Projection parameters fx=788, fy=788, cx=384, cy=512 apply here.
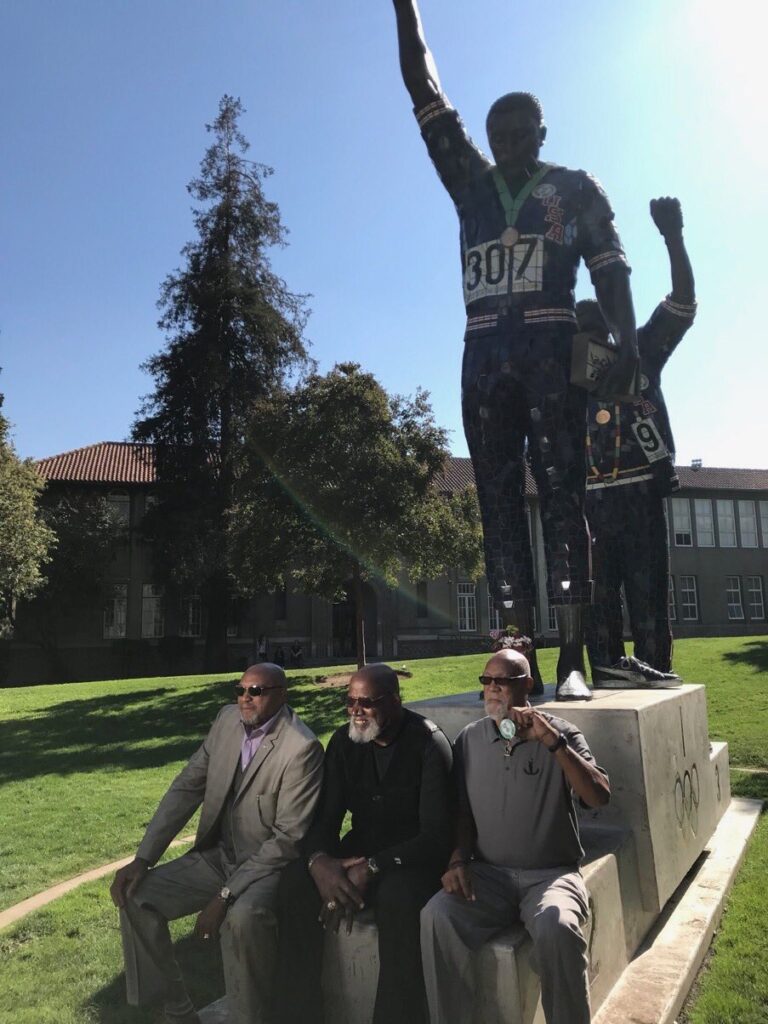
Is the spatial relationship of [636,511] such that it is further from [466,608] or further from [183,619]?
[466,608]

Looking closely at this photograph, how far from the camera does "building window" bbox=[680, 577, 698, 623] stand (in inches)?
1689

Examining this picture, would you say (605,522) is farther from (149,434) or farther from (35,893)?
(149,434)

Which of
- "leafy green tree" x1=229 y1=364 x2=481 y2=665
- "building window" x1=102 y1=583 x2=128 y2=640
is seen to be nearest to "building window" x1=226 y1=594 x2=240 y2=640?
"building window" x1=102 y1=583 x2=128 y2=640

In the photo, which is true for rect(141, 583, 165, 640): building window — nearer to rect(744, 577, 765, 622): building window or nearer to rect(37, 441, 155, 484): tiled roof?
rect(37, 441, 155, 484): tiled roof

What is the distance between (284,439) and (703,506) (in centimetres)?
3357

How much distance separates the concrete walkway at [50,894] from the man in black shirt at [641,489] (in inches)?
179

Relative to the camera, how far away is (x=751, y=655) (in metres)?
20.1

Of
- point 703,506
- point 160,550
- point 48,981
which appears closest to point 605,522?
point 48,981

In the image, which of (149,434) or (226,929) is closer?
(226,929)

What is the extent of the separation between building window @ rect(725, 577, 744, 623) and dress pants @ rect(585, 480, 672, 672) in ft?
135

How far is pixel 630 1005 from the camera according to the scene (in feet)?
11.5

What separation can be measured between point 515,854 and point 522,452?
9.38ft

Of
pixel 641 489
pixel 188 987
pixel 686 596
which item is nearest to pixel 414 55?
pixel 641 489

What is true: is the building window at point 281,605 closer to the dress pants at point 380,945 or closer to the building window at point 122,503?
the building window at point 122,503
